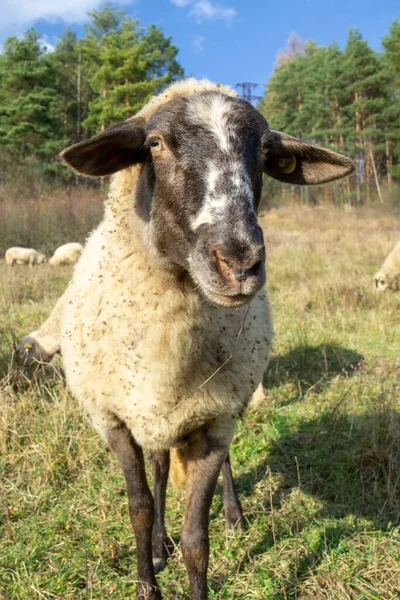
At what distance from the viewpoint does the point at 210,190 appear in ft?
5.98

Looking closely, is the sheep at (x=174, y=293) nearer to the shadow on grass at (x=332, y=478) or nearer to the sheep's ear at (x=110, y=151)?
the sheep's ear at (x=110, y=151)

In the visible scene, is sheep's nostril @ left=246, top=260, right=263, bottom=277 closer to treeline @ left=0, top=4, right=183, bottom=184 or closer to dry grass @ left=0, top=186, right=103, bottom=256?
dry grass @ left=0, top=186, right=103, bottom=256

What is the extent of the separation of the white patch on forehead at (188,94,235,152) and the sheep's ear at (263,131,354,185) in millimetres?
339

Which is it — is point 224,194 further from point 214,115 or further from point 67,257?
point 67,257

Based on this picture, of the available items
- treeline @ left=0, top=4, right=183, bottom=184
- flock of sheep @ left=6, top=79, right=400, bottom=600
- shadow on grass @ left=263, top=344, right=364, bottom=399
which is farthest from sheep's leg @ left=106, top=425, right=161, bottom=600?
treeline @ left=0, top=4, right=183, bottom=184

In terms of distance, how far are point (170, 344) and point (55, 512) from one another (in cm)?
164

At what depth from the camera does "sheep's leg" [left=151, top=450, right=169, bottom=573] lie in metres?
2.89

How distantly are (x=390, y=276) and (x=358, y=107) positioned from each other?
30.5 m

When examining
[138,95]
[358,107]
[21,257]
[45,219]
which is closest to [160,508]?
[21,257]

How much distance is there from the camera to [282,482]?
137 inches

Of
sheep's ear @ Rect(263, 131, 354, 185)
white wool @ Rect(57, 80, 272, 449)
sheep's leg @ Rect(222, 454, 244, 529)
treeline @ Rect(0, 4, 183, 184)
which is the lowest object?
sheep's leg @ Rect(222, 454, 244, 529)

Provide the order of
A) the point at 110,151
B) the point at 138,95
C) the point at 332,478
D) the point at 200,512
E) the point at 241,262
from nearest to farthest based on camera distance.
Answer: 1. the point at 241,262
2. the point at 110,151
3. the point at 200,512
4. the point at 332,478
5. the point at 138,95

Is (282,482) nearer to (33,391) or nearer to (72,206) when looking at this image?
(33,391)

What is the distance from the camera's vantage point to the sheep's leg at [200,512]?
2.31 metres
